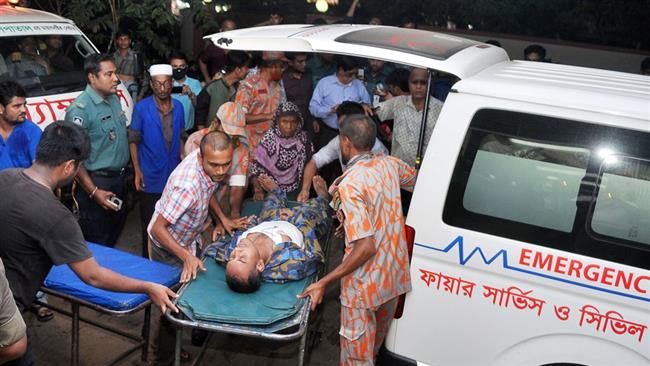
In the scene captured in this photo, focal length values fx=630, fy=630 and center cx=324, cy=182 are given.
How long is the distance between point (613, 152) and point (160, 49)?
790 centimetres

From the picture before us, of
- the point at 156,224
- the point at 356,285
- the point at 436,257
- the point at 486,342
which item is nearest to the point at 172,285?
the point at 156,224

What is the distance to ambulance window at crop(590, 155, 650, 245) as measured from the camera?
2.82 metres

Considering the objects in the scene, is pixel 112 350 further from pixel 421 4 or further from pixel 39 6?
pixel 421 4

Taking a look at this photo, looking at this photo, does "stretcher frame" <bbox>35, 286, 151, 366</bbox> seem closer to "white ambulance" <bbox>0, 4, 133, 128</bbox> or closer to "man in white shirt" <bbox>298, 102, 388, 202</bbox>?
"man in white shirt" <bbox>298, 102, 388, 202</bbox>

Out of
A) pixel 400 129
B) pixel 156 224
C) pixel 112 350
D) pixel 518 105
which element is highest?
pixel 518 105

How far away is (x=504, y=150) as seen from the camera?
3045 millimetres

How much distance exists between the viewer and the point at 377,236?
3.37 meters

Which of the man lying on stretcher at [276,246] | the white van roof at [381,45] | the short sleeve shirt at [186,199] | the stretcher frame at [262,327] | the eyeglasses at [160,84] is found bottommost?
the stretcher frame at [262,327]

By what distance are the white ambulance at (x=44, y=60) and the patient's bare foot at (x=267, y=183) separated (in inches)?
81.5

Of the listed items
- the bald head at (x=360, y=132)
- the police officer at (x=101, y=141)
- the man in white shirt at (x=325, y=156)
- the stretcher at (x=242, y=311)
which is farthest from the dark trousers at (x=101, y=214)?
the bald head at (x=360, y=132)

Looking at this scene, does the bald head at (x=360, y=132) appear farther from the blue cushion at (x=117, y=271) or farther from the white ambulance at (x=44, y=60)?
the white ambulance at (x=44, y=60)

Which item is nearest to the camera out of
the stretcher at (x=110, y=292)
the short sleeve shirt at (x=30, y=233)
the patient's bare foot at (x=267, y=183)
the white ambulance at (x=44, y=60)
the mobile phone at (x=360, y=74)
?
the short sleeve shirt at (x=30, y=233)

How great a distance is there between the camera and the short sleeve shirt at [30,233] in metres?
2.79

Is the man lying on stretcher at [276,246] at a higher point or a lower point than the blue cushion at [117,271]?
higher
